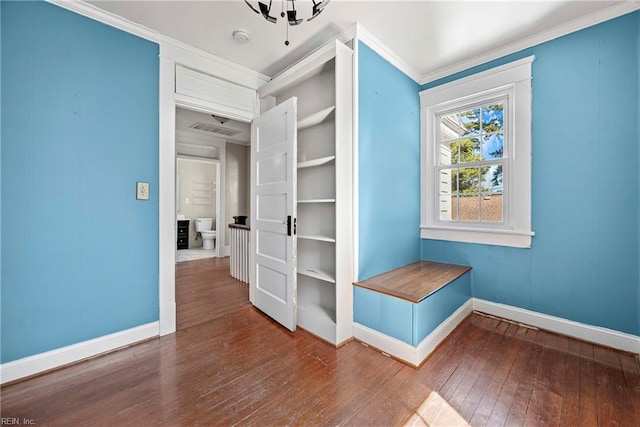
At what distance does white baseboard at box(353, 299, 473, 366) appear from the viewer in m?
1.94

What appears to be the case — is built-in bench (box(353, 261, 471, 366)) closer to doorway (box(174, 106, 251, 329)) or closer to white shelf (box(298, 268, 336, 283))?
white shelf (box(298, 268, 336, 283))

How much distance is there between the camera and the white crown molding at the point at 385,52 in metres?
2.30

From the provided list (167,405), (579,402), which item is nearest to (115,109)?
(167,405)

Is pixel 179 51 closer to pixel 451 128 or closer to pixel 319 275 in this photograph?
pixel 319 275

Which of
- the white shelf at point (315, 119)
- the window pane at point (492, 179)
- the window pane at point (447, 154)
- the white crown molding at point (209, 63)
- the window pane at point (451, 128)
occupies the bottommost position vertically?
the window pane at point (492, 179)

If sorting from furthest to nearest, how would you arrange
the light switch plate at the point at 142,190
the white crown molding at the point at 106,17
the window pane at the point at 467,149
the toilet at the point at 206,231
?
the toilet at the point at 206,231, the window pane at the point at 467,149, the light switch plate at the point at 142,190, the white crown molding at the point at 106,17

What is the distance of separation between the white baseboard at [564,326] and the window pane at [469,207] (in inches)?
35.5

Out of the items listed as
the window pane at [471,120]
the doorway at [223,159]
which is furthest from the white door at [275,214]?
the doorway at [223,159]

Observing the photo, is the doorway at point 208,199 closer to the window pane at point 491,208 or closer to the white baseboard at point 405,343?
the white baseboard at point 405,343

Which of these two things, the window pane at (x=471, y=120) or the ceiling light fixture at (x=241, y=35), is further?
the window pane at (x=471, y=120)

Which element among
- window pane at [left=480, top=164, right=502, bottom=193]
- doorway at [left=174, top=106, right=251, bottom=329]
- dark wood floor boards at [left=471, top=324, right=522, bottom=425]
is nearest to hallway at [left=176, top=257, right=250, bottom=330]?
doorway at [left=174, top=106, right=251, bottom=329]

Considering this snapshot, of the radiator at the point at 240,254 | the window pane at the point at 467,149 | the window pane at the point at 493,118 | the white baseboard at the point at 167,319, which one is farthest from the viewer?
the radiator at the point at 240,254

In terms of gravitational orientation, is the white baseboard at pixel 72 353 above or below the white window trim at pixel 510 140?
below

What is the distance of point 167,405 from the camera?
1513mm
